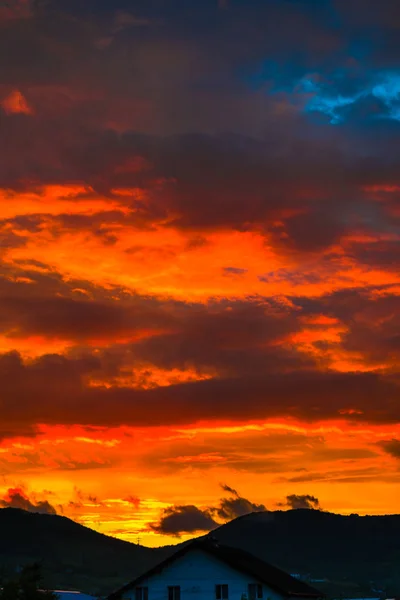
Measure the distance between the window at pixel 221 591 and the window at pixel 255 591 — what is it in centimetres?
247

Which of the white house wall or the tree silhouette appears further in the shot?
the white house wall

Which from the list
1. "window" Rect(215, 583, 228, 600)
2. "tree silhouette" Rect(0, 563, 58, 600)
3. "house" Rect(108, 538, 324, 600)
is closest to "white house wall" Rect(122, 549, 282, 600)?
"house" Rect(108, 538, 324, 600)

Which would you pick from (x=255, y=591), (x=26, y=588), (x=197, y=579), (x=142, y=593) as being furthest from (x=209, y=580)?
(x=26, y=588)

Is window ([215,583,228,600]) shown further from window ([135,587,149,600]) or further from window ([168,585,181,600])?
window ([135,587,149,600])

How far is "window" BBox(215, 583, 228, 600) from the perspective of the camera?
101562mm

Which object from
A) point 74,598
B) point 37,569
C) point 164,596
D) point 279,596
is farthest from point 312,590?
point 74,598

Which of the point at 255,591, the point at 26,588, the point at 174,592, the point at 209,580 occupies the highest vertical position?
the point at 209,580

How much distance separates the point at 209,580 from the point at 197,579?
1197mm

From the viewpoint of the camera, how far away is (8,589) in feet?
286

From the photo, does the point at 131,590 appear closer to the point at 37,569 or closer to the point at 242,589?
the point at 242,589

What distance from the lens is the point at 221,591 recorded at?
101875mm

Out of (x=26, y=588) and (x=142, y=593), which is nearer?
(x=26, y=588)

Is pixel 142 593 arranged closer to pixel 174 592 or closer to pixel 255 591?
pixel 174 592

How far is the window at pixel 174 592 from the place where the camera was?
103m
